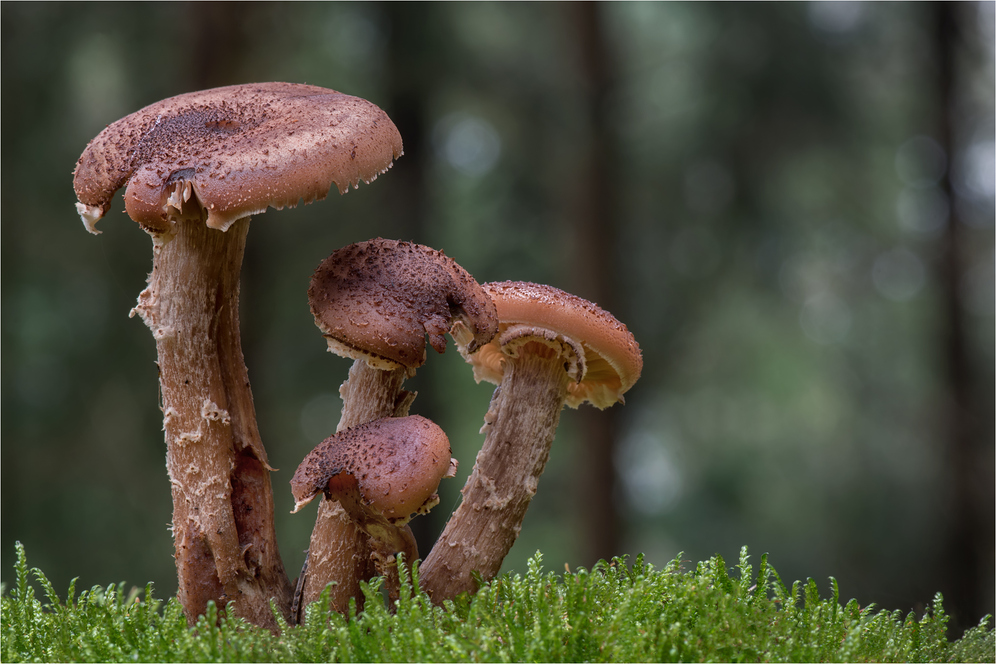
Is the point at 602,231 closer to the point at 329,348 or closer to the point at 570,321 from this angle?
the point at 570,321

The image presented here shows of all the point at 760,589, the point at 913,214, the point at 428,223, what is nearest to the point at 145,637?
the point at 760,589

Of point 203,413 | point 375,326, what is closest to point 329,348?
point 375,326

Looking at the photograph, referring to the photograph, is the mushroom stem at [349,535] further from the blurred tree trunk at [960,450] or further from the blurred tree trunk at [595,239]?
the blurred tree trunk at [960,450]

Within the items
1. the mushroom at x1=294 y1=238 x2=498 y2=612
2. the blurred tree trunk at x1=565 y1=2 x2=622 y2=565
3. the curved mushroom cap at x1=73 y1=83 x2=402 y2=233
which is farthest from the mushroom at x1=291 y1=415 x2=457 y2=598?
the blurred tree trunk at x1=565 y1=2 x2=622 y2=565

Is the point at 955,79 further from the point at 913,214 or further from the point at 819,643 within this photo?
the point at 819,643

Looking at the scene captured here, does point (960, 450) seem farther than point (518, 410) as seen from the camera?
Yes

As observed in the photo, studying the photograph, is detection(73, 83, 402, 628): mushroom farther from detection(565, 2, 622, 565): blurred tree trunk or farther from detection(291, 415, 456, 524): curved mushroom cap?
detection(565, 2, 622, 565): blurred tree trunk
